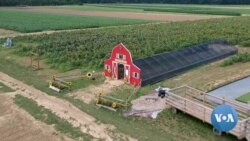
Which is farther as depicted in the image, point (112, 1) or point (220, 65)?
point (112, 1)

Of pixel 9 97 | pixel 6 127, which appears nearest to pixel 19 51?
pixel 9 97

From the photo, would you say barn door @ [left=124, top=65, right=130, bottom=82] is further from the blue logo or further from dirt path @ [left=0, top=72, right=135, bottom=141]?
the blue logo

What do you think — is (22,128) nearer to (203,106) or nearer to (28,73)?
(203,106)

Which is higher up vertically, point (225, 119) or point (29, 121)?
point (225, 119)

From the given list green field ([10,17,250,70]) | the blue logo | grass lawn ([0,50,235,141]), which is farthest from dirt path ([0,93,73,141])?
green field ([10,17,250,70])

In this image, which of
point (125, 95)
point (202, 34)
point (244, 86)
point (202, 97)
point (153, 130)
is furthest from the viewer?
point (202, 34)

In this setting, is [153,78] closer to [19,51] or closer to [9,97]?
[9,97]

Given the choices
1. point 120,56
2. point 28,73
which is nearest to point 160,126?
point 120,56
